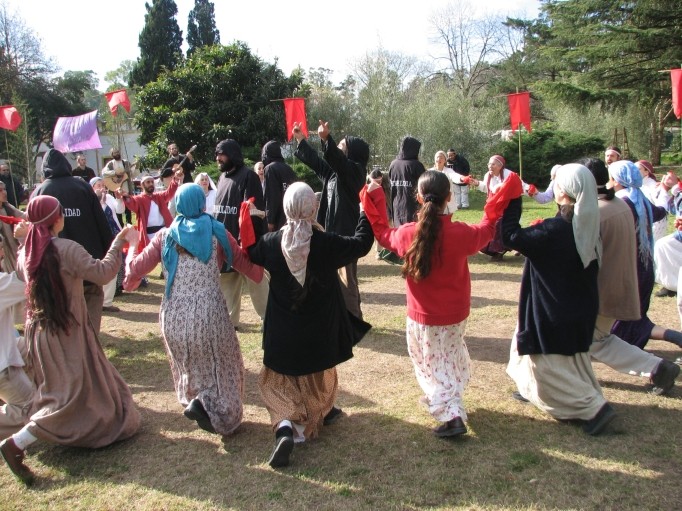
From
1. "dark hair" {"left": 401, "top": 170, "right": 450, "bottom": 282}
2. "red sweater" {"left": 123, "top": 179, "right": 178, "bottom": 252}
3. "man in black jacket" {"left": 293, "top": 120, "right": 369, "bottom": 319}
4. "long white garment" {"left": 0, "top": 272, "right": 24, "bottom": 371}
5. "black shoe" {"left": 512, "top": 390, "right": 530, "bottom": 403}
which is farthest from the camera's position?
"red sweater" {"left": 123, "top": 179, "right": 178, "bottom": 252}

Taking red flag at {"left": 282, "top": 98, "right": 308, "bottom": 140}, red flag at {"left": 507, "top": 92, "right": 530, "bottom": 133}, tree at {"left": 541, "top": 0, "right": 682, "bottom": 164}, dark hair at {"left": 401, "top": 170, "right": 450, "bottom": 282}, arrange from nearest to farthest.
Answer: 1. dark hair at {"left": 401, "top": 170, "right": 450, "bottom": 282}
2. red flag at {"left": 282, "top": 98, "right": 308, "bottom": 140}
3. red flag at {"left": 507, "top": 92, "right": 530, "bottom": 133}
4. tree at {"left": 541, "top": 0, "right": 682, "bottom": 164}

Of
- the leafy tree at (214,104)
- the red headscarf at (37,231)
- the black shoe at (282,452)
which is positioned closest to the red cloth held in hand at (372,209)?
the black shoe at (282,452)

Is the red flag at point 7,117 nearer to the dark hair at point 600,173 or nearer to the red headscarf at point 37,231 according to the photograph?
the red headscarf at point 37,231

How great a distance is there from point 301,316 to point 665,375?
8.70ft

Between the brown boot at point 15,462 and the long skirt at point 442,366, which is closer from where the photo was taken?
the brown boot at point 15,462

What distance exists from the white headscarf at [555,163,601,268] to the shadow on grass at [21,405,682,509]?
116 cm

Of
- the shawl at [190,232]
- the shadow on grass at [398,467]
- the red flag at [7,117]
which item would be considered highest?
the red flag at [7,117]

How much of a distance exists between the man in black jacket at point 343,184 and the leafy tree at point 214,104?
13.3 metres

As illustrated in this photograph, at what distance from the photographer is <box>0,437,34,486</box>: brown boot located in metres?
3.37

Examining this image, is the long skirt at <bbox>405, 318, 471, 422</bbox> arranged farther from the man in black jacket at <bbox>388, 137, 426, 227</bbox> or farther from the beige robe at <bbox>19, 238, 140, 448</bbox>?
the man in black jacket at <bbox>388, 137, 426, 227</bbox>

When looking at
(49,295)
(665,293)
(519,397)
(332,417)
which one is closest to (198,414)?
(332,417)

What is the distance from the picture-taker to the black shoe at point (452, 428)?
363 centimetres

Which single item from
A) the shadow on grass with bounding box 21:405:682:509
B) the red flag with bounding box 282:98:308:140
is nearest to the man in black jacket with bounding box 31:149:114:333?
the shadow on grass with bounding box 21:405:682:509

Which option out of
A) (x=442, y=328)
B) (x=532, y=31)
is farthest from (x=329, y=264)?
(x=532, y=31)
